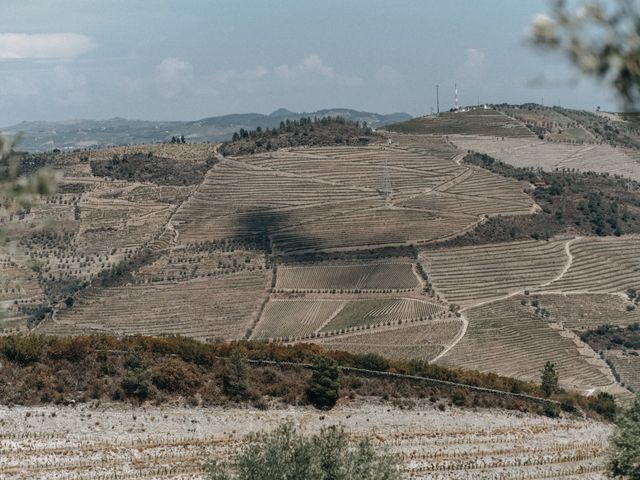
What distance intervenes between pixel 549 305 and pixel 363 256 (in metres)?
21.8

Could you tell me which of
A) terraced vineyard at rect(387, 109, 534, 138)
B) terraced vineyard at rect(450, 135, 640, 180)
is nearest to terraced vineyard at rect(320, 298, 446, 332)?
terraced vineyard at rect(450, 135, 640, 180)

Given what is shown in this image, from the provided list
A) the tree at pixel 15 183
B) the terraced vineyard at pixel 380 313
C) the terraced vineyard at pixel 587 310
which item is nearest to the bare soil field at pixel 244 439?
the tree at pixel 15 183

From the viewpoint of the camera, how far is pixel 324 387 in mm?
33750

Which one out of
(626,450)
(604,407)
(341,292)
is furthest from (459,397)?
(341,292)

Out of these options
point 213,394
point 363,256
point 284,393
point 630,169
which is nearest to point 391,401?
point 284,393

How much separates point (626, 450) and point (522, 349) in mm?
47629

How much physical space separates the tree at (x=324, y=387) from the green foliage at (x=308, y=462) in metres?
14.8

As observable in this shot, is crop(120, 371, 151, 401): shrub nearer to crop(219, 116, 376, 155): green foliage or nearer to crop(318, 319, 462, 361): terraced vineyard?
crop(318, 319, 462, 361): terraced vineyard

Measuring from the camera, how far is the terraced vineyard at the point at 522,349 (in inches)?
2436

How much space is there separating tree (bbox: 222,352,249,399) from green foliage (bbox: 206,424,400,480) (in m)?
14.7

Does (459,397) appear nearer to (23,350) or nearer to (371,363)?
(371,363)

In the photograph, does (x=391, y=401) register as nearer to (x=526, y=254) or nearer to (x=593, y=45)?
(x=593, y=45)

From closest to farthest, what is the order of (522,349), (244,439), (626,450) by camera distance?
(626,450) → (244,439) → (522,349)

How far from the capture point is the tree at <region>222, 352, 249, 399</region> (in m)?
33.5
